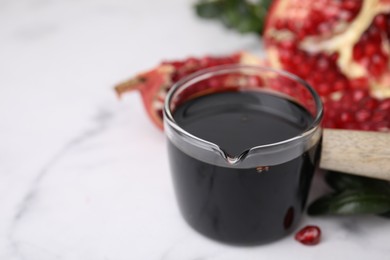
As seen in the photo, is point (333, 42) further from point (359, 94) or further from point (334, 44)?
point (359, 94)

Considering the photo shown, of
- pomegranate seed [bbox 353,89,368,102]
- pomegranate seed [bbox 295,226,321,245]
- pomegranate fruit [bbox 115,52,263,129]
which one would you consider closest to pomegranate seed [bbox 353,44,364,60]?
pomegranate seed [bbox 353,89,368,102]

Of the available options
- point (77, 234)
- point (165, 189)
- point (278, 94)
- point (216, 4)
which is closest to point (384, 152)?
point (278, 94)

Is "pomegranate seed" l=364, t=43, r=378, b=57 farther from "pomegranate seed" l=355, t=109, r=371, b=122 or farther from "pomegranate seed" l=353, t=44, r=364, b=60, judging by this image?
"pomegranate seed" l=355, t=109, r=371, b=122

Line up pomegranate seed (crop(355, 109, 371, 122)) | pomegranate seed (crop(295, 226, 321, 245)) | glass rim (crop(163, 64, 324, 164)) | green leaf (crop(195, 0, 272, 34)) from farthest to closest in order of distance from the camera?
green leaf (crop(195, 0, 272, 34))
pomegranate seed (crop(355, 109, 371, 122))
pomegranate seed (crop(295, 226, 321, 245))
glass rim (crop(163, 64, 324, 164))

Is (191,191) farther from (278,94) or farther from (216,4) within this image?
(216,4)

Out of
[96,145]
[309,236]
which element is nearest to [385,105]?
[309,236]
